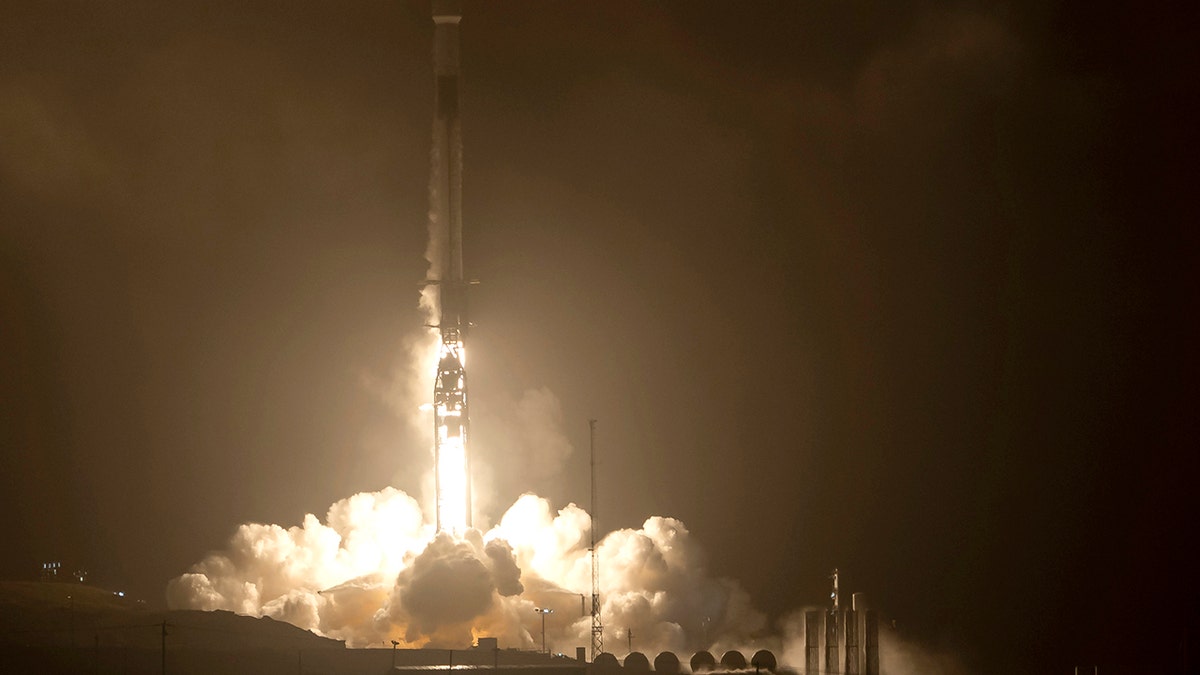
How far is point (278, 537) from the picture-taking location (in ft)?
324

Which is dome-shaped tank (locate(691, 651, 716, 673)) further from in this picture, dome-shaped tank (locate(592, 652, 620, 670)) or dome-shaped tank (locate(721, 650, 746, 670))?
dome-shaped tank (locate(592, 652, 620, 670))

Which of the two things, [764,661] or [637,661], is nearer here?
[637,661]

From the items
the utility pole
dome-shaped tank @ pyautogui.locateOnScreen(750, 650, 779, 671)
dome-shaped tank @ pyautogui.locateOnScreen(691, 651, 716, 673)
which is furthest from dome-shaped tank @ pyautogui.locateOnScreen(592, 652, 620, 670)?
dome-shaped tank @ pyautogui.locateOnScreen(750, 650, 779, 671)

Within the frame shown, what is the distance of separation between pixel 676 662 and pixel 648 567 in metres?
10.2

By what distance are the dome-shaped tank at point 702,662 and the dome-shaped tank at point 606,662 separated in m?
3.87

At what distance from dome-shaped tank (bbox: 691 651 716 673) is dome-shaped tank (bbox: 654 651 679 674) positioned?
0.84 metres

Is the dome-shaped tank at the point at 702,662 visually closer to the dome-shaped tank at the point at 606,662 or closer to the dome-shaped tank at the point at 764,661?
the dome-shaped tank at the point at 764,661

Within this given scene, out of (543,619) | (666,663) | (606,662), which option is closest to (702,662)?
(666,663)

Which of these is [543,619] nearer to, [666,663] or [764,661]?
[666,663]

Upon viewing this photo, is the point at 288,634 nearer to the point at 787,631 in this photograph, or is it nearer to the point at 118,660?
the point at 118,660

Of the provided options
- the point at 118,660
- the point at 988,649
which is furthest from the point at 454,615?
the point at 988,649

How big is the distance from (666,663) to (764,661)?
4.90m

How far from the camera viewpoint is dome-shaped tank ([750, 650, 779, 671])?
88.4 m

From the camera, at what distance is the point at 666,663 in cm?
8825
